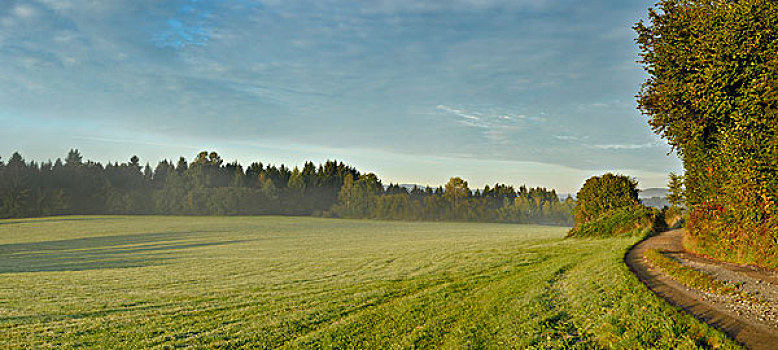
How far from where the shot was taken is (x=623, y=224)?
28641mm

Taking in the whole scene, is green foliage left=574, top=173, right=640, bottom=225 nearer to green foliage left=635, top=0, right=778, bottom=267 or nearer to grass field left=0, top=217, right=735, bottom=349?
grass field left=0, top=217, right=735, bottom=349

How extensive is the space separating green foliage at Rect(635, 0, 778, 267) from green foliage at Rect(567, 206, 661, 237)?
11631 mm

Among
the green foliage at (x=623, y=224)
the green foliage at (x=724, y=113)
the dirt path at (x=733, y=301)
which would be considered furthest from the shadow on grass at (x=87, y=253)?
the green foliage at (x=623, y=224)

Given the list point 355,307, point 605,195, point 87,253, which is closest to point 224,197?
point 87,253

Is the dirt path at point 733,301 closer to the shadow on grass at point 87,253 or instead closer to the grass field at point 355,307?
the grass field at point 355,307

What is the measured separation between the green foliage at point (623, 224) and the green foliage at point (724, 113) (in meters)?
11.6

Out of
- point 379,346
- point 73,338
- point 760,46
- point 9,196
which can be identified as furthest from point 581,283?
point 9,196

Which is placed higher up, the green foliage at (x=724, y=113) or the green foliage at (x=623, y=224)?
the green foliage at (x=724, y=113)

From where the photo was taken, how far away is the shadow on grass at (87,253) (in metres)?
22.9

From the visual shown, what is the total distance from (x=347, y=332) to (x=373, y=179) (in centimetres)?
8158

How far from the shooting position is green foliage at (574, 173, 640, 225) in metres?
34.8

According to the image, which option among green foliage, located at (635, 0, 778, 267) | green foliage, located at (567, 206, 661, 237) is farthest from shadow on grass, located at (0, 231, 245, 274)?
green foliage, located at (567, 206, 661, 237)

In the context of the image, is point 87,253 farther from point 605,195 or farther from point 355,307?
point 605,195

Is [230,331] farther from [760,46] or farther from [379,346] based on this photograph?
[760,46]
